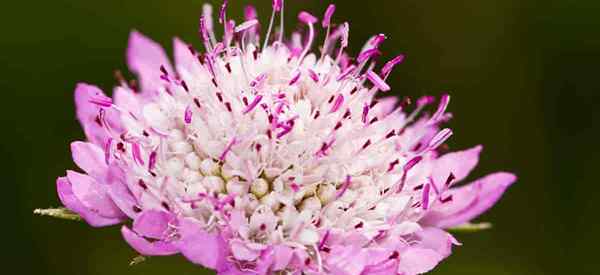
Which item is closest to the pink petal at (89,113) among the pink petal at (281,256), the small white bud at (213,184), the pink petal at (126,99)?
the pink petal at (126,99)

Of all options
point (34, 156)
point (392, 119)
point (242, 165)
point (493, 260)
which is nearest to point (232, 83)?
point (242, 165)

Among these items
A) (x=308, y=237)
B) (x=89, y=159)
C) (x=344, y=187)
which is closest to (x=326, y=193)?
(x=344, y=187)

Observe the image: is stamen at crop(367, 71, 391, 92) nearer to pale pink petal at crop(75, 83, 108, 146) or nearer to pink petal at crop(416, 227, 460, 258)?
pink petal at crop(416, 227, 460, 258)

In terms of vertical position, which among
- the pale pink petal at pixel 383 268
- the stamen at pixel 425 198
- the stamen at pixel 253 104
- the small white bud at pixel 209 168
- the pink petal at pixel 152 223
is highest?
the stamen at pixel 253 104

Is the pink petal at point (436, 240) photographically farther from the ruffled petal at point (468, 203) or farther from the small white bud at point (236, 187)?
the small white bud at point (236, 187)

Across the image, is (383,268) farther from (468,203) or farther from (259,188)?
(468,203)

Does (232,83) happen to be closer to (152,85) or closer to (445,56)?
(152,85)
